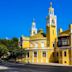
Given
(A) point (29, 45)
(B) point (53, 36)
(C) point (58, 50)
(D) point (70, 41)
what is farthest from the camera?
(A) point (29, 45)

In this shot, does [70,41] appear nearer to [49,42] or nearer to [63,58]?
[63,58]

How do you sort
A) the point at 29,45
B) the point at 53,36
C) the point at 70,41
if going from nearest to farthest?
the point at 70,41
the point at 53,36
the point at 29,45

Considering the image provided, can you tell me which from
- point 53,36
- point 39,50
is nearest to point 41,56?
point 39,50

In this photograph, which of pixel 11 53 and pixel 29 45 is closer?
pixel 11 53

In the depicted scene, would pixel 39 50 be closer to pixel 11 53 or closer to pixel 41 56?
pixel 41 56

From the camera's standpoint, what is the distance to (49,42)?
4195 inches

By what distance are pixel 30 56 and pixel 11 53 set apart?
7.63 m

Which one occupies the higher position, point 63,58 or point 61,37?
point 61,37

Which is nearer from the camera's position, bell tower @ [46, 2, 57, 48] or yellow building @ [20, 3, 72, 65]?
yellow building @ [20, 3, 72, 65]

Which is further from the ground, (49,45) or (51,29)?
(51,29)

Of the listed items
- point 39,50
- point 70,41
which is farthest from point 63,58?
point 39,50

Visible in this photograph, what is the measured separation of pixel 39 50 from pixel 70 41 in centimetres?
1608

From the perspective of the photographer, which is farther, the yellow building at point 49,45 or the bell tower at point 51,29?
the bell tower at point 51,29

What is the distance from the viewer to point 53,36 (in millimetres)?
106375
